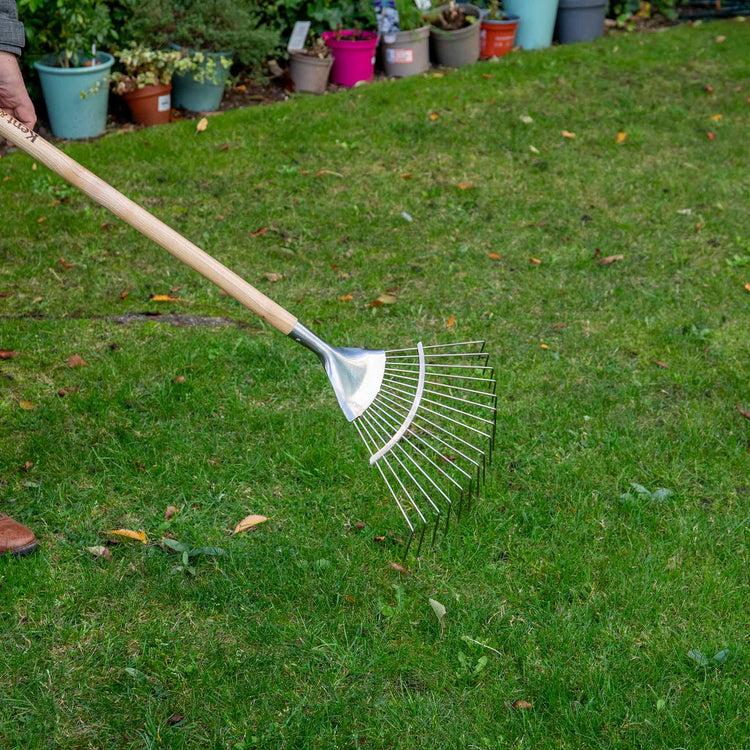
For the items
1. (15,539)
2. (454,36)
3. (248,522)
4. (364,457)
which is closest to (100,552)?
(15,539)

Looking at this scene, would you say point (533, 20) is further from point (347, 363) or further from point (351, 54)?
point (347, 363)

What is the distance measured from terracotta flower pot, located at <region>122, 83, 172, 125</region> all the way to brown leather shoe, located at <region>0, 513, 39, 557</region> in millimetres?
4217

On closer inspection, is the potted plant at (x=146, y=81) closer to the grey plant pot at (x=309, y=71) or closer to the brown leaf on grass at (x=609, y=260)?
the grey plant pot at (x=309, y=71)

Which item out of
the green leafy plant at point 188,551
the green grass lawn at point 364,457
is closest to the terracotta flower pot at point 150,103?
the green grass lawn at point 364,457

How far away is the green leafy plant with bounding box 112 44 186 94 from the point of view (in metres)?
6.09

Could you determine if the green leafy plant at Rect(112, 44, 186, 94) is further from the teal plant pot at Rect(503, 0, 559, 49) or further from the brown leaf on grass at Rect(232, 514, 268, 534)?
the brown leaf on grass at Rect(232, 514, 268, 534)

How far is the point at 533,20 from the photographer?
8203 mm

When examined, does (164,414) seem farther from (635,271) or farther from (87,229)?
(635,271)

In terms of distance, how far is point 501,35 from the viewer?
7.95 meters

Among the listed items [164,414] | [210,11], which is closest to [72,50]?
[210,11]

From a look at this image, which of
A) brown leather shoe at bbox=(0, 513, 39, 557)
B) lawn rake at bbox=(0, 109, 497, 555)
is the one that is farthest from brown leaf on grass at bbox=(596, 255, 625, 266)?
brown leather shoe at bbox=(0, 513, 39, 557)

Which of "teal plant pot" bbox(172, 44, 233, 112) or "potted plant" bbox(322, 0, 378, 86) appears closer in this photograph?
"teal plant pot" bbox(172, 44, 233, 112)

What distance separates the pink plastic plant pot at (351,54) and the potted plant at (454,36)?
66 cm

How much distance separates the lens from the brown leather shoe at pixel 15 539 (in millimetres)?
2754
